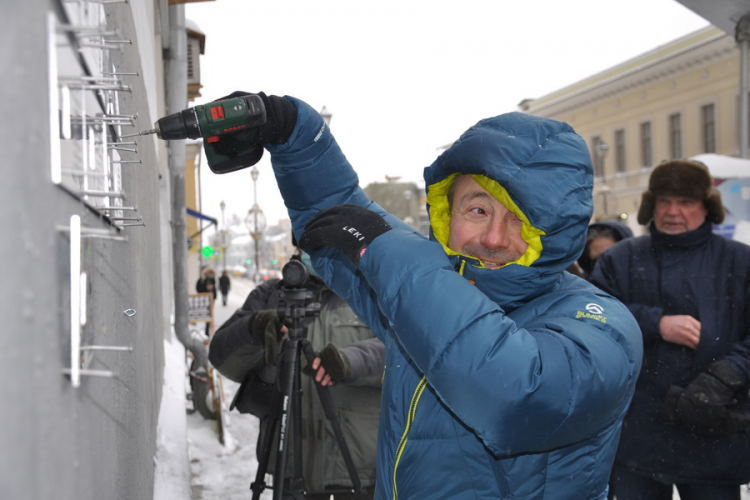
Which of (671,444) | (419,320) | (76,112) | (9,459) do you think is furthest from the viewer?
(671,444)

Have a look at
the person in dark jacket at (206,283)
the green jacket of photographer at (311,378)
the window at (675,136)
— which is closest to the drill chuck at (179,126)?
the green jacket of photographer at (311,378)

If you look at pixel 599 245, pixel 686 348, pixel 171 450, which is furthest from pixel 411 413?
pixel 599 245

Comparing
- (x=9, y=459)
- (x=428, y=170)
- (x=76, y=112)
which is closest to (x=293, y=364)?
(x=428, y=170)

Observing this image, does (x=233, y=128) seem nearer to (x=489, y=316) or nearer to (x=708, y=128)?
(x=489, y=316)

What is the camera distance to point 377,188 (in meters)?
49.4

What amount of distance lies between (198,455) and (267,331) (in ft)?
8.47

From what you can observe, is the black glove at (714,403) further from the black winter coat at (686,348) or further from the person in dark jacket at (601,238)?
the person in dark jacket at (601,238)

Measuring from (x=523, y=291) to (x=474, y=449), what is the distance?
346 mm

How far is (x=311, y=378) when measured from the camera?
2904 mm

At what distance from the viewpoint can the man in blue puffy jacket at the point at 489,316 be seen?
109cm

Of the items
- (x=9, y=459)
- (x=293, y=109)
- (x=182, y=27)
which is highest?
(x=182, y=27)

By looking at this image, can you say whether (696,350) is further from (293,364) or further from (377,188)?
(377,188)

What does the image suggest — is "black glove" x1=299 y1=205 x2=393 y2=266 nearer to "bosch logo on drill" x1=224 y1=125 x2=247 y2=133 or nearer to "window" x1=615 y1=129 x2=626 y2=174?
"bosch logo on drill" x1=224 y1=125 x2=247 y2=133

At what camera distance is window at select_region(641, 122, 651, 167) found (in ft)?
86.4
